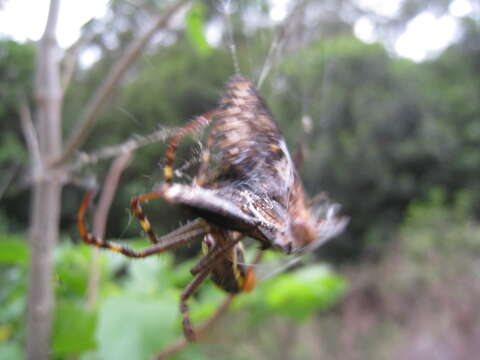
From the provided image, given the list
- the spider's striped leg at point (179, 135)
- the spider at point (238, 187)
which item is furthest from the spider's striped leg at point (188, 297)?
the spider's striped leg at point (179, 135)

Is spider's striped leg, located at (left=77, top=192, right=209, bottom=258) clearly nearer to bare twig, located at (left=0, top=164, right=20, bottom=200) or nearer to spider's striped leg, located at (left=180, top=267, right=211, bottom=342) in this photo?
spider's striped leg, located at (left=180, top=267, right=211, bottom=342)

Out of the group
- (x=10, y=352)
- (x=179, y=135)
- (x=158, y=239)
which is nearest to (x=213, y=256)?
(x=158, y=239)

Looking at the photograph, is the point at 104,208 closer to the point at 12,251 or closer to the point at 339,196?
the point at 12,251

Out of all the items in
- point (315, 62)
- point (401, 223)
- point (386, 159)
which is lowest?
point (401, 223)

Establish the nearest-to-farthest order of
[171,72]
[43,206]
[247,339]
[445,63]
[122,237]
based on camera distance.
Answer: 1. [122,237]
2. [43,206]
3. [247,339]
4. [171,72]
5. [445,63]

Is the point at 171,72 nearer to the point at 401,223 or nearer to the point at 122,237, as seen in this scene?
the point at 401,223

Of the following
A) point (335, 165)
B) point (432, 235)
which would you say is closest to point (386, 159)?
point (335, 165)
